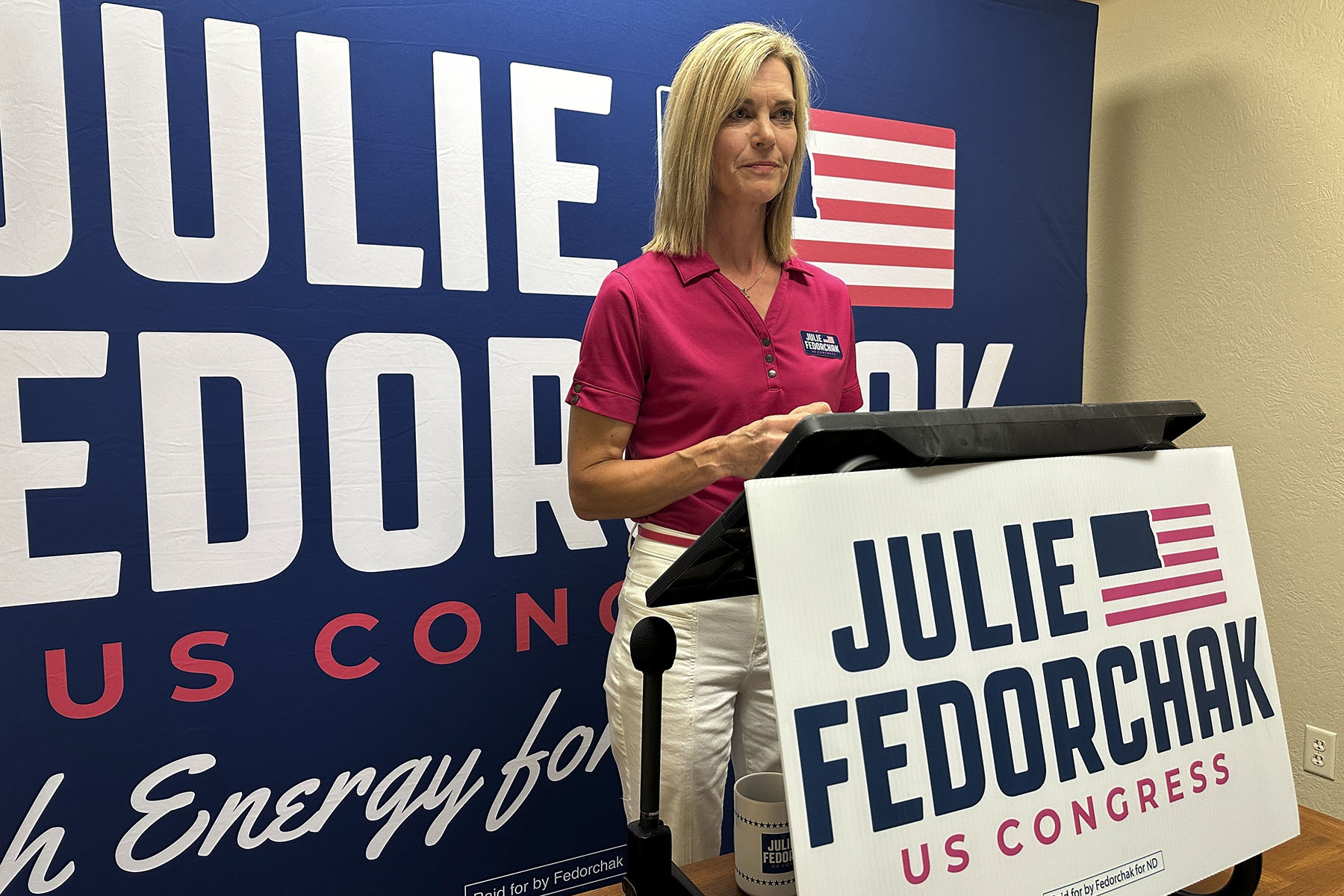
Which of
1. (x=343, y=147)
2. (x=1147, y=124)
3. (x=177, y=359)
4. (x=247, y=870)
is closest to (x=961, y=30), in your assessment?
(x=1147, y=124)

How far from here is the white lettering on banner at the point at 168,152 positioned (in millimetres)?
1597

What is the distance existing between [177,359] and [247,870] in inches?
39.0

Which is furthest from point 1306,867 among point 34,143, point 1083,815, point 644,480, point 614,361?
point 34,143

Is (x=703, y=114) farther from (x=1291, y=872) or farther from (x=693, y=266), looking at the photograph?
(x=1291, y=872)

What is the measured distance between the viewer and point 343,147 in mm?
1771

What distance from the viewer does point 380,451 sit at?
1.83 metres

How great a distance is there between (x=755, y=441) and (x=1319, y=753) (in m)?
2.21

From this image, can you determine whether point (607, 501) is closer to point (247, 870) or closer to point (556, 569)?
point (556, 569)

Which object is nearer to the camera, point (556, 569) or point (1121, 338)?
point (556, 569)

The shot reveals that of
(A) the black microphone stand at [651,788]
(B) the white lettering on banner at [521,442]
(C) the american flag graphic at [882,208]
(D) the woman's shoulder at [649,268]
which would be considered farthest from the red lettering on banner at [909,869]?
(C) the american flag graphic at [882,208]

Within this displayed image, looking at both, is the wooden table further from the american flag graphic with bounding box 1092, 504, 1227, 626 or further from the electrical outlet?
the electrical outlet

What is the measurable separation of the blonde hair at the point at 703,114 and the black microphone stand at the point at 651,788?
747 mm

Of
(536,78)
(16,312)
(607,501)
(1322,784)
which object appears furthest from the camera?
(1322,784)

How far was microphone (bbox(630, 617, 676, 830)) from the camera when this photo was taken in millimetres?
788
